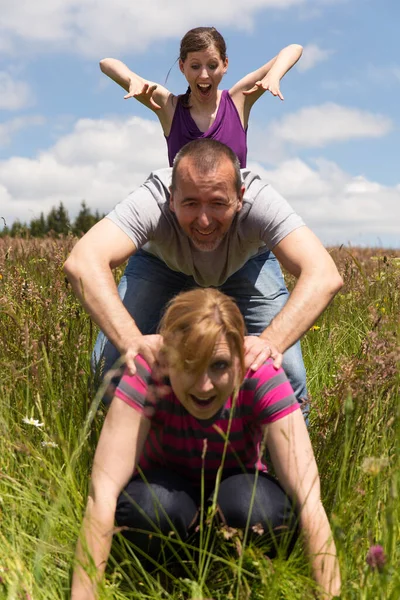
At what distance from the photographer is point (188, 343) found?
228 centimetres

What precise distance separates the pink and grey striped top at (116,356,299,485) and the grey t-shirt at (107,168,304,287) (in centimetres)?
84

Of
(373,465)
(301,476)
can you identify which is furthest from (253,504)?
(373,465)

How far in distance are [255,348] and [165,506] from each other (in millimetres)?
594

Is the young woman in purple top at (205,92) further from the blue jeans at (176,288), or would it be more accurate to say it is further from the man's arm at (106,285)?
the man's arm at (106,285)

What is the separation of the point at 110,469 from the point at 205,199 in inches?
46.3

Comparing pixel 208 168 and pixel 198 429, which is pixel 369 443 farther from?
pixel 208 168

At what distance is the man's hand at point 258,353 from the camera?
8.29ft

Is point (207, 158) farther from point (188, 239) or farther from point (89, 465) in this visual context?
point (89, 465)

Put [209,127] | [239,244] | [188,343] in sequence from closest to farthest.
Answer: [188,343] → [239,244] → [209,127]

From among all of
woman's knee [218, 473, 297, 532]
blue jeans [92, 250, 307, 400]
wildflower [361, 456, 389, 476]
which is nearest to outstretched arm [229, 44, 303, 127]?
blue jeans [92, 250, 307, 400]

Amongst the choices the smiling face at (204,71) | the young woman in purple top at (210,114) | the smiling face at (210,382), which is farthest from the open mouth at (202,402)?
the smiling face at (204,71)

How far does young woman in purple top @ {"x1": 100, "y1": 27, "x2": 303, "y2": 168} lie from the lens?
4.07m

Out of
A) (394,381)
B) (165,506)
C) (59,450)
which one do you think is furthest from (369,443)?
(59,450)

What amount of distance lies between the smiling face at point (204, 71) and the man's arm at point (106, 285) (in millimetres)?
1269
